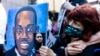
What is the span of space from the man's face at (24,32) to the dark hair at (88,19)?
914 millimetres

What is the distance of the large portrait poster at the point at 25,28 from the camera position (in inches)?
146

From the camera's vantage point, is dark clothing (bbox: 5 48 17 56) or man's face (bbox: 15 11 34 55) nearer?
man's face (bbox: 15 11 34 55)

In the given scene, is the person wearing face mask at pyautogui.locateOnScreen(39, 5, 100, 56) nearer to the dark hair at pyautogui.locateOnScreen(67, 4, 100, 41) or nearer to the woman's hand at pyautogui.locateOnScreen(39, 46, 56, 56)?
the dark hair at pyautogui.locateOnScreen(67, 4, 100, 41)

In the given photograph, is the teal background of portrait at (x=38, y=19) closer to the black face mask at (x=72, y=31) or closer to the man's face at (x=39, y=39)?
the man's face at (x=39, y=39)

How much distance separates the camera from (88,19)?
9.62 ft

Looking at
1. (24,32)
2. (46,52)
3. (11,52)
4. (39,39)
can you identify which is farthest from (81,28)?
(11,52)

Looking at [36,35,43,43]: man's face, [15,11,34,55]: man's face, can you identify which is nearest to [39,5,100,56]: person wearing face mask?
[36,35,43,43]: man's face

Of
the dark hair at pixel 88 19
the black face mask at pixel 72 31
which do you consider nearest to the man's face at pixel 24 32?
the black face mask at pixel 72 31

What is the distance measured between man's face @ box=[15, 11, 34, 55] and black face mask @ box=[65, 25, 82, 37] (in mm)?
780

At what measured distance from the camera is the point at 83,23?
2.97 m

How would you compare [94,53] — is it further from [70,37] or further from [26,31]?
[26,31]

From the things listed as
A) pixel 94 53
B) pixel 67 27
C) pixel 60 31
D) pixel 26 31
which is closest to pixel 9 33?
pixel 26 31

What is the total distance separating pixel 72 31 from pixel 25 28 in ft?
3.09

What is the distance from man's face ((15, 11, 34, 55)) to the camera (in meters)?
3.79
